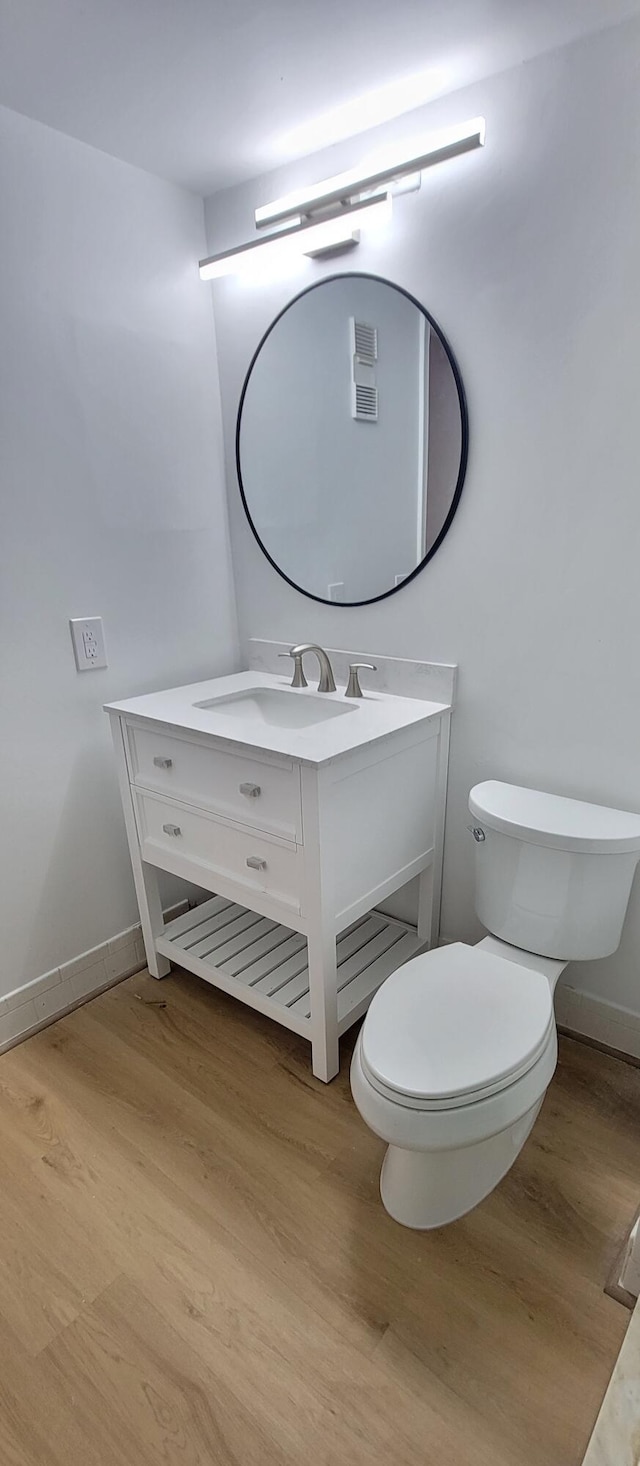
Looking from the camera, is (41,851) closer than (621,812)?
No

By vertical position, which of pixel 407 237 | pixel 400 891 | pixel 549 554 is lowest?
pixel 400 891

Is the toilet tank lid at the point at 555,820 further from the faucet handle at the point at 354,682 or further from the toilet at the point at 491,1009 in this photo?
the faucet handle at the point at 354,682

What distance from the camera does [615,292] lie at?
127 centimetres

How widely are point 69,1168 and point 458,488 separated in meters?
1.70

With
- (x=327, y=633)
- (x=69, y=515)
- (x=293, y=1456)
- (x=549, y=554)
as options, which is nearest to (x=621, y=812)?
(x=549, y=554)

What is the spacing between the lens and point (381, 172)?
1357 mm

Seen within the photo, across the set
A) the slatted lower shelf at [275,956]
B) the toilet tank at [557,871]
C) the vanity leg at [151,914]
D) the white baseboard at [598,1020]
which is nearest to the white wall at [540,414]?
the white baseboard at [598,1020]

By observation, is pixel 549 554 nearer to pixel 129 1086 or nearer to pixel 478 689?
pixel 478 689

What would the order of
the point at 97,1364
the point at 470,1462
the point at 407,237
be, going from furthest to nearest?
the point at 407,237 < the point at 97,1364 < the point at 470,1462

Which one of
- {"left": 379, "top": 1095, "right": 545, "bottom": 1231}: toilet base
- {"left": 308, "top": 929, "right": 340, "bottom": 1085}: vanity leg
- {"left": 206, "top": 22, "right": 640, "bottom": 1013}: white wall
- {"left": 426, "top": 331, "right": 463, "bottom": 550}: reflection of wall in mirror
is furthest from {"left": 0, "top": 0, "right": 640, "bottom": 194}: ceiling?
{"left": 379, "top": 1095, "right": 545, "bottom": 1231}: toilet base

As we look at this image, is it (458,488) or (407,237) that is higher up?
(407,237)

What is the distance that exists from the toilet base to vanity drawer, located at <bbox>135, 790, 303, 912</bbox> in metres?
0.52

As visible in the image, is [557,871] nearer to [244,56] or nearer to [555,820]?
[555,820]

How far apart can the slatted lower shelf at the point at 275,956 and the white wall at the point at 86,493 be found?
246mm
